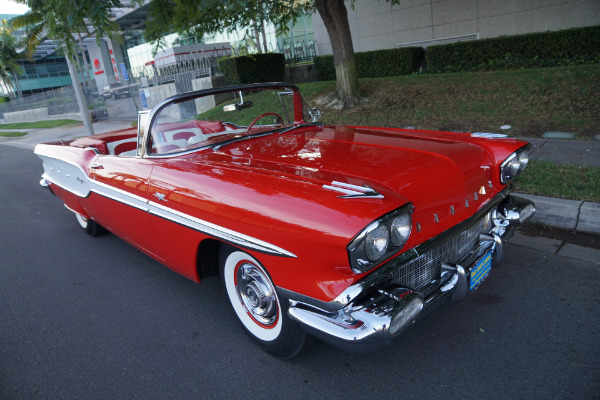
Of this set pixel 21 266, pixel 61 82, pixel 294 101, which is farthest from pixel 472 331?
pixel 61 82

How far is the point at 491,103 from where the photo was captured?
767 cm

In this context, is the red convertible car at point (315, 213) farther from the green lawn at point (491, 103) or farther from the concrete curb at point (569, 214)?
the green lawn at point (491, 103)

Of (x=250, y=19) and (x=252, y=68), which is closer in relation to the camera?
(x=250, y=19)

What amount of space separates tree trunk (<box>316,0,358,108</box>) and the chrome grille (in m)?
6.88

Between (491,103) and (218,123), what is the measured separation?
587 centimetres

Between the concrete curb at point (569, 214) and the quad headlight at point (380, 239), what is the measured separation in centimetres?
255

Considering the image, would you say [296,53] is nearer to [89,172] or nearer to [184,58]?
[184,58]

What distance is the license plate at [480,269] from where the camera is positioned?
230cm

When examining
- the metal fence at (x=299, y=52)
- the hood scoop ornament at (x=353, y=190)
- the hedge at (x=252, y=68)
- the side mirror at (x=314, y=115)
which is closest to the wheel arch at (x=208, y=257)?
the hood scoop ornament at (x=353, y=190)

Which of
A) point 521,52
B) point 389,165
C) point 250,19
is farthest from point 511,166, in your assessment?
point 521,52

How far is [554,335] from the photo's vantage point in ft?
7.89

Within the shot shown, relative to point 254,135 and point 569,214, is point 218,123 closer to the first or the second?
point 254,135

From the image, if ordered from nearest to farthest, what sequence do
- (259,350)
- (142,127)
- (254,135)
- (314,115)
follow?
1. (259,350)
2. (142,127)
3. (254,135)
4. (314,115)

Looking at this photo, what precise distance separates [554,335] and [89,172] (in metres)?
3.78
